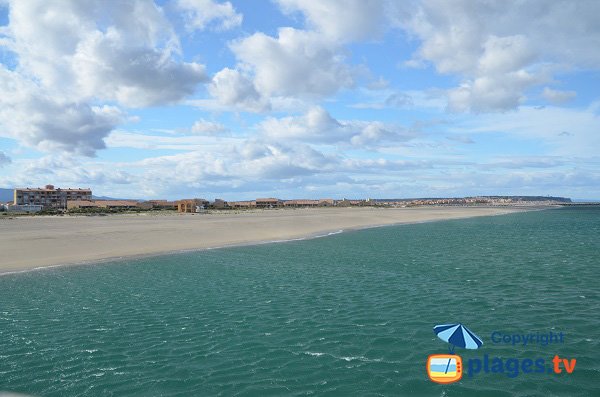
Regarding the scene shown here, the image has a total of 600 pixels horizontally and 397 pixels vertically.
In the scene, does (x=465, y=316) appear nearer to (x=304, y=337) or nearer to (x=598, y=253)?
(x=304, y=337)

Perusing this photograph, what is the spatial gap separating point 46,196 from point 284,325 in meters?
178

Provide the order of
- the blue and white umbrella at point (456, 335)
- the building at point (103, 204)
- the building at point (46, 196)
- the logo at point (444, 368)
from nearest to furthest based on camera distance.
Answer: the blue and white umbrella at point (456, 335), the logo at point (444, 368), the building at point (103, 204), the building at point (46, 196)

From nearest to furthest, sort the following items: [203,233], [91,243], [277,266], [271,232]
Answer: [277,266] < [91,243] < [203,233] < [271,232]

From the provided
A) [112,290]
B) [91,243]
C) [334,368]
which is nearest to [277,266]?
[112,290]

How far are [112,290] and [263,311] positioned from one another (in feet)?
34.1

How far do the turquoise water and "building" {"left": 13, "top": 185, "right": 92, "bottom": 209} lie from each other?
5954 inches

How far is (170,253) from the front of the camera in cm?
3878

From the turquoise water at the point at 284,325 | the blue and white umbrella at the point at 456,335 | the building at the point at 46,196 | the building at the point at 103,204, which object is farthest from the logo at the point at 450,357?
the building at the point at 46,196

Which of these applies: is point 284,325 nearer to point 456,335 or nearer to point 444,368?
point 444,368

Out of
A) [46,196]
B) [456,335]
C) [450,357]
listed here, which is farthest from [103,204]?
[456,335]

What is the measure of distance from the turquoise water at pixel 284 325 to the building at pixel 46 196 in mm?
151221

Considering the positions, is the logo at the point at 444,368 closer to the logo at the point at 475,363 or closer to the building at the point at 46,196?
the logo at the point at 475,363

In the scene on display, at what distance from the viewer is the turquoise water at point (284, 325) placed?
1162 centimetres

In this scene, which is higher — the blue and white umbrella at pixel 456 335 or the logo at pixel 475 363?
the blue and white umbrella at pixel 456 335
